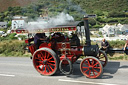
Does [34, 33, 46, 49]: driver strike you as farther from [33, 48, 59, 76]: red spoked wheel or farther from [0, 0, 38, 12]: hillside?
[0, 0, 38, 12]: hillside

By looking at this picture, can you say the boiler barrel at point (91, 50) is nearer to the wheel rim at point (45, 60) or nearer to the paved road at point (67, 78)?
the paved road at point (67, 78)

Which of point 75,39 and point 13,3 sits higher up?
point 13,3

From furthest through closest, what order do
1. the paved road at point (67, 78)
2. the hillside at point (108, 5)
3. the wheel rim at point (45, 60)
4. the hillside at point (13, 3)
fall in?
the hillside at point (108, 5)
the hillside at point (13, 3)
the wheel rim at point (45, 60)
the paved road at point (67, 78)

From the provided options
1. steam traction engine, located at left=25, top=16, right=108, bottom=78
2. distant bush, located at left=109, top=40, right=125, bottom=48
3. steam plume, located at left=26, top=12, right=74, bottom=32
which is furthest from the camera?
distant bush, located at left=109, top=40, right=125, bottom=48

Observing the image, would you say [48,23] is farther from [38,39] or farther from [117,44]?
[117,44]

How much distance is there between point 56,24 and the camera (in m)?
6.54

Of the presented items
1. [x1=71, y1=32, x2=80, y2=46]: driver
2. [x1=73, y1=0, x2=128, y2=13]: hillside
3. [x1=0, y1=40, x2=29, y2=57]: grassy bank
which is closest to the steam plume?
[x1=71, y1=32, x2=80, y2=46]: driver

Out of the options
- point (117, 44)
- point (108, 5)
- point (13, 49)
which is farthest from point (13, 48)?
point (108, 5)

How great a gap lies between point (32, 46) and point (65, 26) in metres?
1.90

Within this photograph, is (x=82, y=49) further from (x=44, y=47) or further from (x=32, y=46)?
(x=32, y=46)

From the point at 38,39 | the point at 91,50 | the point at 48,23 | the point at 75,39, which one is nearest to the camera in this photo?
the point at 91,50

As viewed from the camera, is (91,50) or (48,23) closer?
(91,50)

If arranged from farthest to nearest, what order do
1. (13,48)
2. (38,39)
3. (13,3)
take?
(13,48) < (13,3) < (38,39)

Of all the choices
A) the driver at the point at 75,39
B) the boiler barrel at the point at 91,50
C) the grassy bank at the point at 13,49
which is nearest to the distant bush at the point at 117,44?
the driver at the point at 75,39
